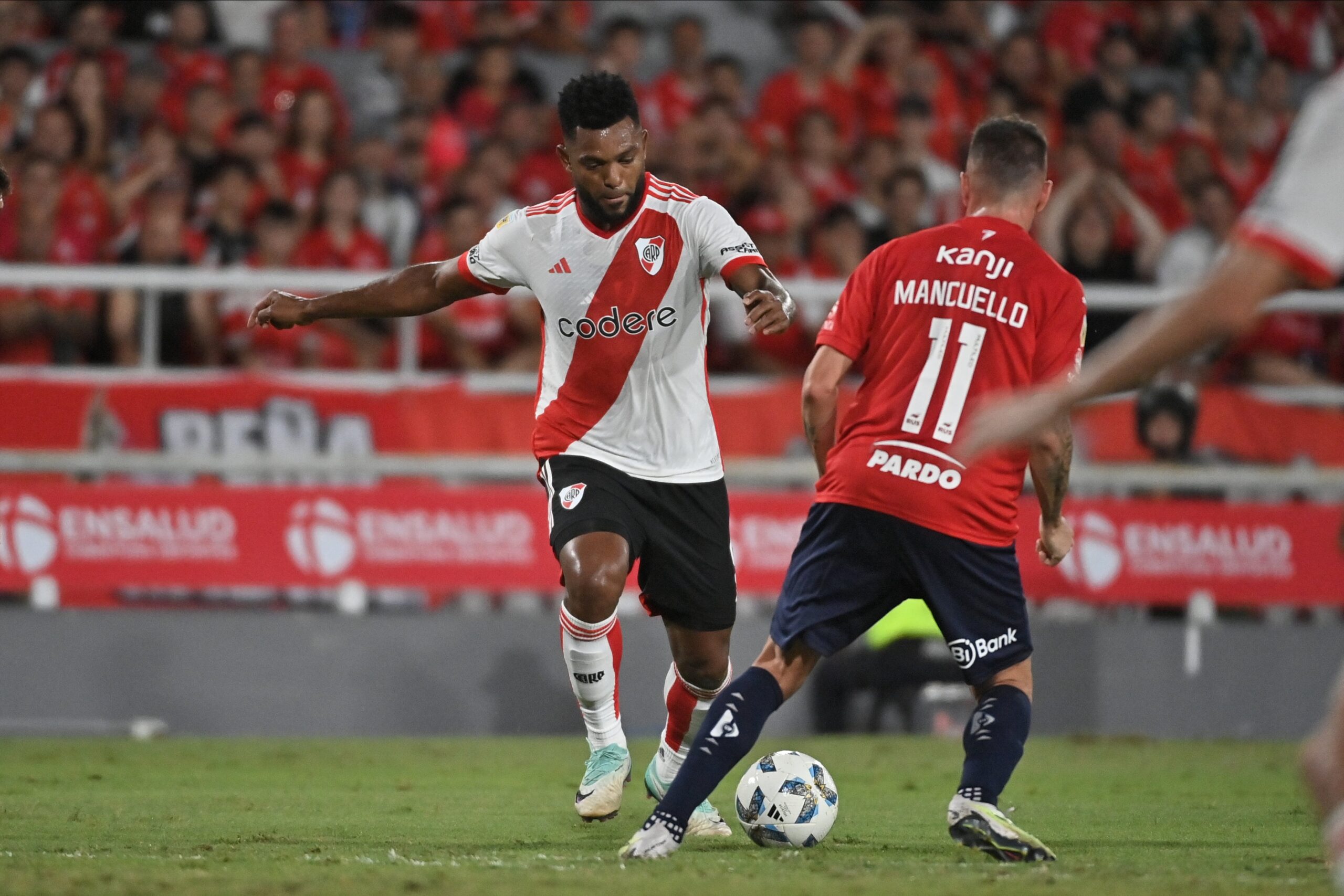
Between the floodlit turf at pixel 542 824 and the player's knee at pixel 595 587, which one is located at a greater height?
the player's knee at pixel 595 587

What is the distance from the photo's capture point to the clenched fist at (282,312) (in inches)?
249

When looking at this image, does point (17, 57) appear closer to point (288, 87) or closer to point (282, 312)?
point (288, 87)

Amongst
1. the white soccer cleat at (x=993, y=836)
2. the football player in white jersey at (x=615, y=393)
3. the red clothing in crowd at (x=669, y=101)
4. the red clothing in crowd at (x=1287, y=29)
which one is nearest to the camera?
the white soccer cleat at (x=993, y=836)

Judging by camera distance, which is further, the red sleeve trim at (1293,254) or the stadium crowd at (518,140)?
the stadium crowd at (518,140)

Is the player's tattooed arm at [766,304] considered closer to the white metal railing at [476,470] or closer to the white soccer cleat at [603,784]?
the white soccer cleat at [603,784]

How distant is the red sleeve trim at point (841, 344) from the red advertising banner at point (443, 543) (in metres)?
5.05

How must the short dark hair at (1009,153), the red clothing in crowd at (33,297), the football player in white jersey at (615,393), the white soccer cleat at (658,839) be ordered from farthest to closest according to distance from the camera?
the red clothing in crowd at (33,297)
the football player in white jersey at (615,393)
the short dark hair at (1009,153)
the white soccer cleat at (658,839)

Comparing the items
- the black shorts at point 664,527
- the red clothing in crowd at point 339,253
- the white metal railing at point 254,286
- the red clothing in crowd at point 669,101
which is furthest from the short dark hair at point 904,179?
the black shorts at point 664,527

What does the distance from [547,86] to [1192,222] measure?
16.4 feet

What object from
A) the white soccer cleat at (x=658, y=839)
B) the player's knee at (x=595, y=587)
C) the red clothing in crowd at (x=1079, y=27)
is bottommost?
the white soccer cleat at (x=658, y=839)

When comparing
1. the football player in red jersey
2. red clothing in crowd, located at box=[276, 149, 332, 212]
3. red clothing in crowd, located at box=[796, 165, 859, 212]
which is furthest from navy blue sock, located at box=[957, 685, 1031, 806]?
red clothing in crowd, located at box=[796, 165, 859, 212]

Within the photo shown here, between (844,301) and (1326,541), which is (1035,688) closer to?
(1326,541)

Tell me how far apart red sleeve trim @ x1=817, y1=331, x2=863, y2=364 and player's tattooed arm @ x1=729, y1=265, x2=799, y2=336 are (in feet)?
0.44

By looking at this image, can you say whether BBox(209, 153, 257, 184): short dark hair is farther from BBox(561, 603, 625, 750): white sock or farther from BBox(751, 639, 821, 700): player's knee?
BBox(751, 639, 821, 700): player's knee
